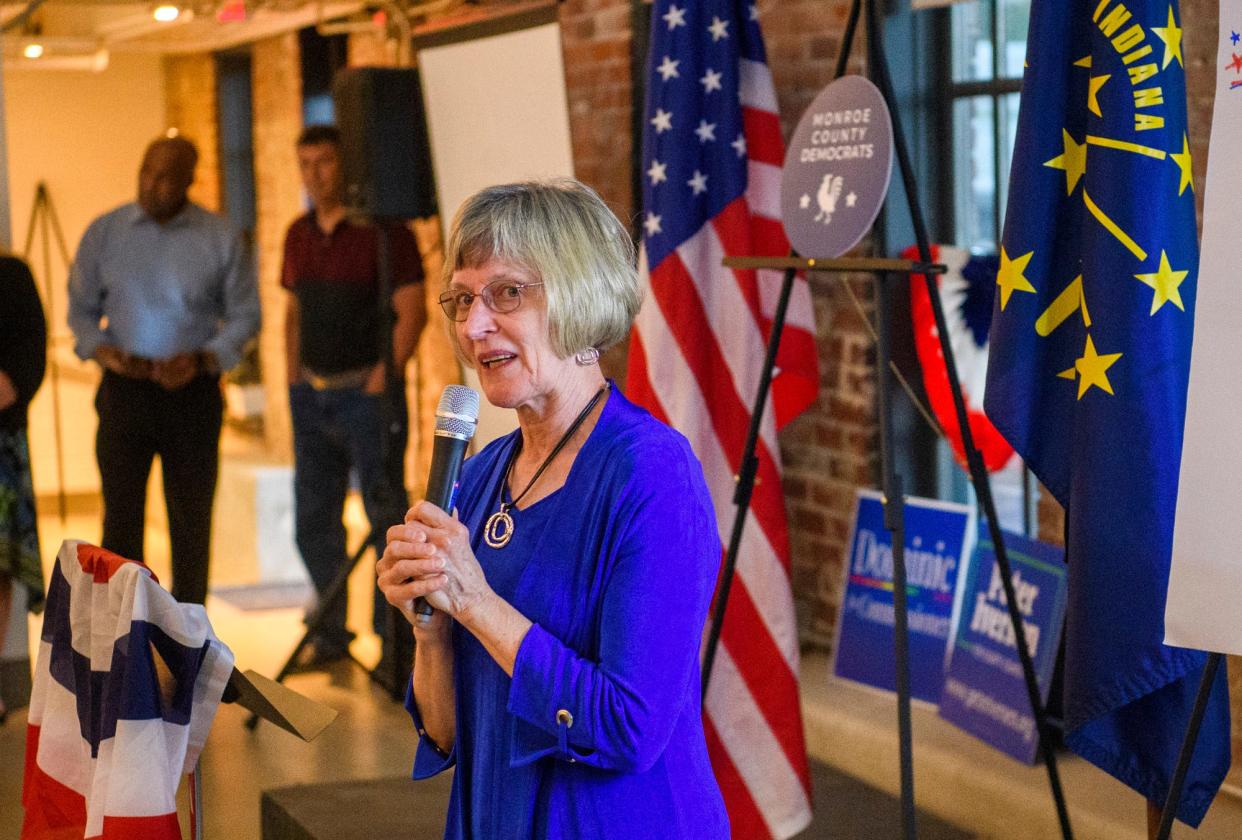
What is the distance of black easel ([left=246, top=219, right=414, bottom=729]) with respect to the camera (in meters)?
4.81

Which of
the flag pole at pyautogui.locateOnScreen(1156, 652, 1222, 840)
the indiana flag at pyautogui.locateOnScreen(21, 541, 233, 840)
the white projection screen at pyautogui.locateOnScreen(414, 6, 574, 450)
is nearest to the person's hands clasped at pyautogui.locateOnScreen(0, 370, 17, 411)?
the white projection screen at pyautogui.locateOnScreen(414, 6, 574, 450)

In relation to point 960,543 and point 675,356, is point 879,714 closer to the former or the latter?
point 960,543

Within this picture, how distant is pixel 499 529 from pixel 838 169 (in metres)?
1.57

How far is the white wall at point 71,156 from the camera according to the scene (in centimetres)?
933

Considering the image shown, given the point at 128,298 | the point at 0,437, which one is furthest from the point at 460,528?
the point at 128,298

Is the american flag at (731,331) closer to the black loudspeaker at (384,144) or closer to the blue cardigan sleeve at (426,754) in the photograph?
the black loudspeaker at (384,144)

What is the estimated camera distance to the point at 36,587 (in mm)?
4652

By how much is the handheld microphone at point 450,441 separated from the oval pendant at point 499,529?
0.08 metres

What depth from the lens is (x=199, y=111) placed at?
1019 centimetres

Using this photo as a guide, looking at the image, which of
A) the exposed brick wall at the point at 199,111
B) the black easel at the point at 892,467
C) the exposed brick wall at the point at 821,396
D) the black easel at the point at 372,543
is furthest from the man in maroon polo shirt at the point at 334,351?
the exposed brick wall at the point at 199,111

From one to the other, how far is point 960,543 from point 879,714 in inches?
19.2

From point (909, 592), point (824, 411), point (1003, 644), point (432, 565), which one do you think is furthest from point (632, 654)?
point (824, 411)

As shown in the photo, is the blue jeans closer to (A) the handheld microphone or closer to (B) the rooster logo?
(B) the rooster logo

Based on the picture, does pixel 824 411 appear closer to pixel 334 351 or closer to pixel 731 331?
pixel 731 331
